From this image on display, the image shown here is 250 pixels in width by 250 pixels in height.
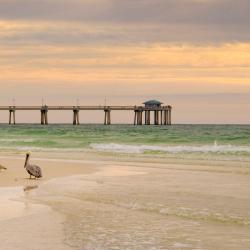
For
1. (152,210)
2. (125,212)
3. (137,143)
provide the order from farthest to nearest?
(137,143) < (152,210) < (125,212)

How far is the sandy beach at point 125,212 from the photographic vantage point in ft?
25.7

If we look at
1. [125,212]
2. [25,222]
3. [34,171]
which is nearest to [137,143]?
[34,171]

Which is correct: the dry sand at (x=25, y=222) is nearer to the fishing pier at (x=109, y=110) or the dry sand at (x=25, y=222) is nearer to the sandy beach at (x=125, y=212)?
the sandy beach at (x=125, y=212)

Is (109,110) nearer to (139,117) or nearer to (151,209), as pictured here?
(139,117)

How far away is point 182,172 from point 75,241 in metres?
10.5

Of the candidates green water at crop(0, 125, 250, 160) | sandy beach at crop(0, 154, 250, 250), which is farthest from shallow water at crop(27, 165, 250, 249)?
green water at crop(0, 125, 250, 160)

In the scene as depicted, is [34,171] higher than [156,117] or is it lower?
higher

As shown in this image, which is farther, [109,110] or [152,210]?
[109,110]

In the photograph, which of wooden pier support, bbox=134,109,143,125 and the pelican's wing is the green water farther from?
wooden pier support, bbox=134,109,143,125

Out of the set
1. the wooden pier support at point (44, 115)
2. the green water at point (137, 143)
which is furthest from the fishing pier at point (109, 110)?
the green water at point (137, 143)

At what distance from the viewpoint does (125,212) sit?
1004cm

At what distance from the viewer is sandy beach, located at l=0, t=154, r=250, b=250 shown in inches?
309

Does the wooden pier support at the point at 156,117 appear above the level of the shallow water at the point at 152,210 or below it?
below

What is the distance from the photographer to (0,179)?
15273 millimetres
